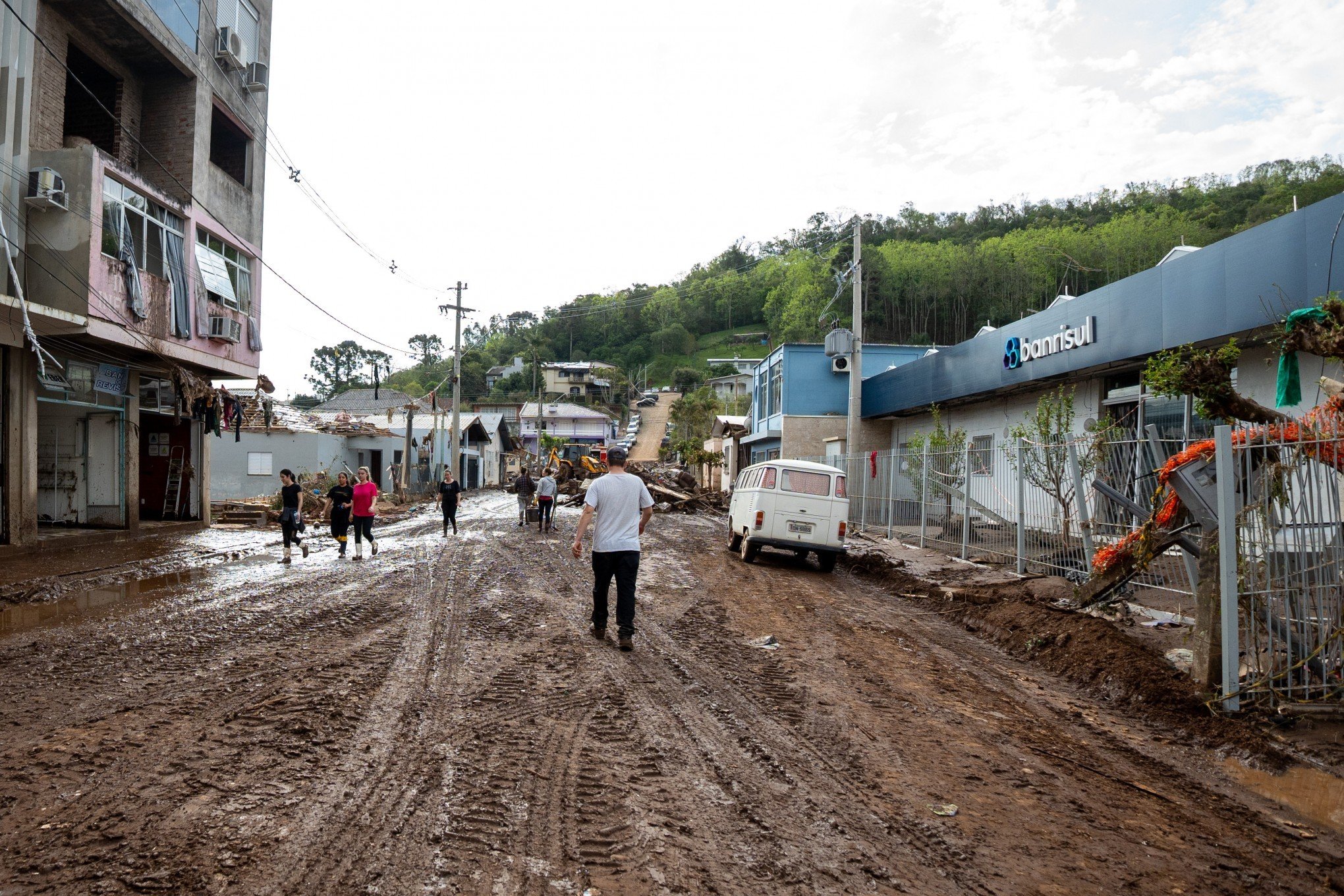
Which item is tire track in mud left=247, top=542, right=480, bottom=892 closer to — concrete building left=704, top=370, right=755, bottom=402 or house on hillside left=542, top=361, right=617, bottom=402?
concrete building left=704, top=370, right=755, bottom=402

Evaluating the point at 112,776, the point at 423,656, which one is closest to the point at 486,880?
the point at 112,776

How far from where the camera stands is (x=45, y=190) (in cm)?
1534

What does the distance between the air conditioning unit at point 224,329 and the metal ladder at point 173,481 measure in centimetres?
420

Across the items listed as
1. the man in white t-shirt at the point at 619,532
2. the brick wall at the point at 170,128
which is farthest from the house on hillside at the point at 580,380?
the man in white t-shirt at the point at 619,532

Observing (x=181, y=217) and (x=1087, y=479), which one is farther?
(x=181, y=217)

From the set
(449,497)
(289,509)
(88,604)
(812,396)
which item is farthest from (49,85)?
(812,396)

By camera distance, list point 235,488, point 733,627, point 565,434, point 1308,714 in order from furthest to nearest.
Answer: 1. point 565,434
2. point 235,488
3. point 733,627
4. point 1308,714

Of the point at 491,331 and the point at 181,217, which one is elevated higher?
the point at 491,331

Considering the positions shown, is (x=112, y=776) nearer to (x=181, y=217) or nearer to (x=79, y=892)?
(x=79, y=892)

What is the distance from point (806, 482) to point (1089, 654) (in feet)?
24.5

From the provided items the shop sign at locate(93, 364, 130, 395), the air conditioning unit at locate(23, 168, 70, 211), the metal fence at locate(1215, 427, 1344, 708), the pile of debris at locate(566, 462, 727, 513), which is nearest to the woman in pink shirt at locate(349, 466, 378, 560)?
the shop sign at locate(93, 364, 130, 395)

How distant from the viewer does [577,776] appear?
4266 millimetres

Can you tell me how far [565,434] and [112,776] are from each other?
81977mm

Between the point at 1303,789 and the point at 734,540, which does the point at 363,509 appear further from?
the point at 1303,789
